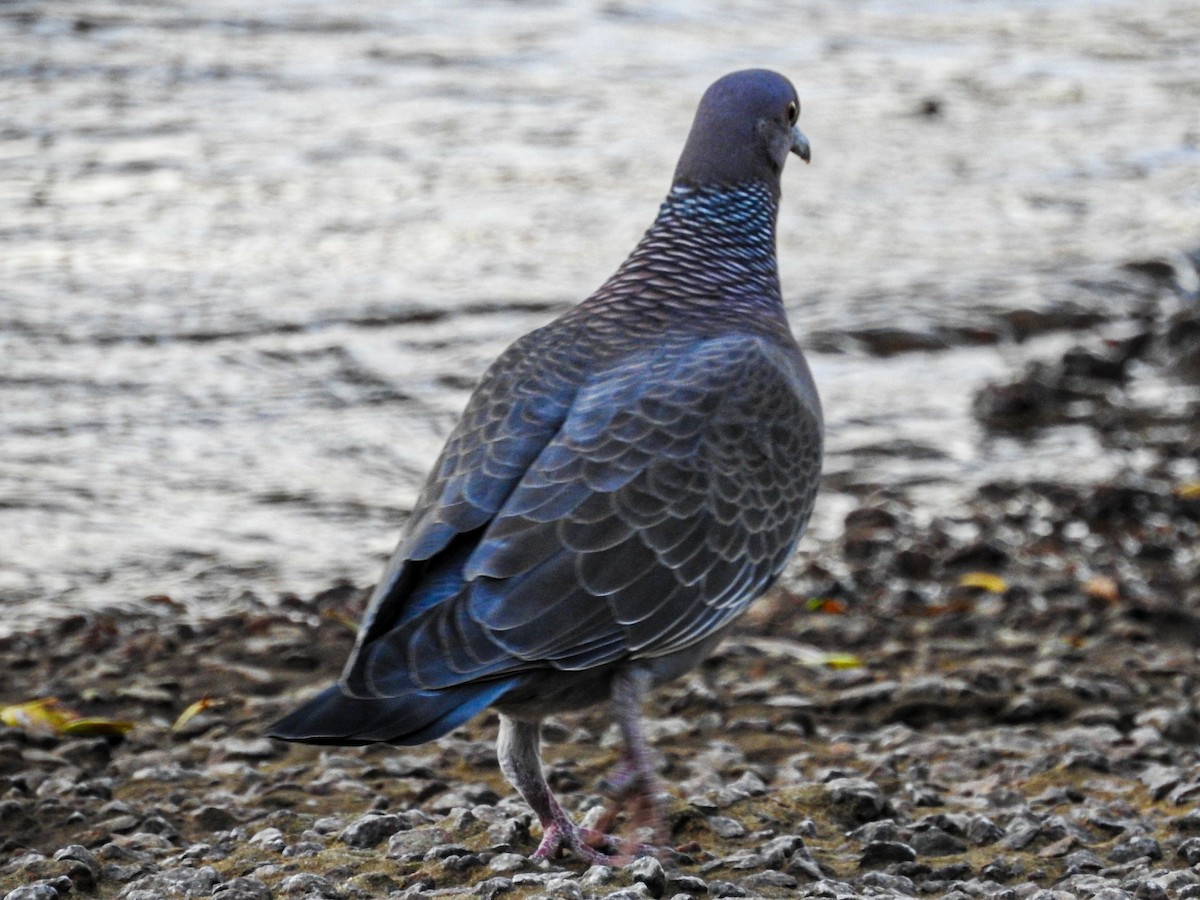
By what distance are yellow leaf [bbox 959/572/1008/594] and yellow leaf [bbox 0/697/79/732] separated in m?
3.41

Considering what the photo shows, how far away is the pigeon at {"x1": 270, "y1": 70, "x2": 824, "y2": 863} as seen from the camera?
13.5 feet

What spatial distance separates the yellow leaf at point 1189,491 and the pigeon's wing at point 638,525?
11.9 feet

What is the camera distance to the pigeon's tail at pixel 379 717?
3926 mm

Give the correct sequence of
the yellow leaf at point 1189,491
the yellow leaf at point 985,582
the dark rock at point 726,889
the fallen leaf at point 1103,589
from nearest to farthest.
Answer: the dark rock at point 726,889 < the fallen leaf at point 1103,589 < the yellow leaf at point 985,582 < the yellow leaf at point 1189,491

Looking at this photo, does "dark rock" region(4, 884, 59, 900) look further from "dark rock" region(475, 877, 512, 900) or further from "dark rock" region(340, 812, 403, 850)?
"dark rock" region(475, 877, 512, 900)

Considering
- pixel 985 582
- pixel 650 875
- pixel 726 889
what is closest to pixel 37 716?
pixel 650 875

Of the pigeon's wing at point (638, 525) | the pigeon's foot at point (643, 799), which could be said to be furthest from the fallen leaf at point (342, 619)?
the pigeon's foot at point (643, 799)

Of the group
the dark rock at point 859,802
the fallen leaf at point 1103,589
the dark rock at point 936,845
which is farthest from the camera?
the fallen leaf at point 1103,589

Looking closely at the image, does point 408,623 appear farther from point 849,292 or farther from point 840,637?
point 849,292

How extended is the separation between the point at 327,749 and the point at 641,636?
1.54 m

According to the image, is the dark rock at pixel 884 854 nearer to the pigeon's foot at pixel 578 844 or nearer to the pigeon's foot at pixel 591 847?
the pigeon's foot at pixel 591 847

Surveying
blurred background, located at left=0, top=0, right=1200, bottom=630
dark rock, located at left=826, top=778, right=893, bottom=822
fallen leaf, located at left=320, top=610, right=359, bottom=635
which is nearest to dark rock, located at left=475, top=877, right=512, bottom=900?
dark rock, located at left=826, top=778, right=893, bottom=822

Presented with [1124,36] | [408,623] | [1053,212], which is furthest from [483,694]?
[1124,36]

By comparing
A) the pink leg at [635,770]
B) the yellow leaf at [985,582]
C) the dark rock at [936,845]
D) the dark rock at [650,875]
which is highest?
the pink leg at [635,770]
